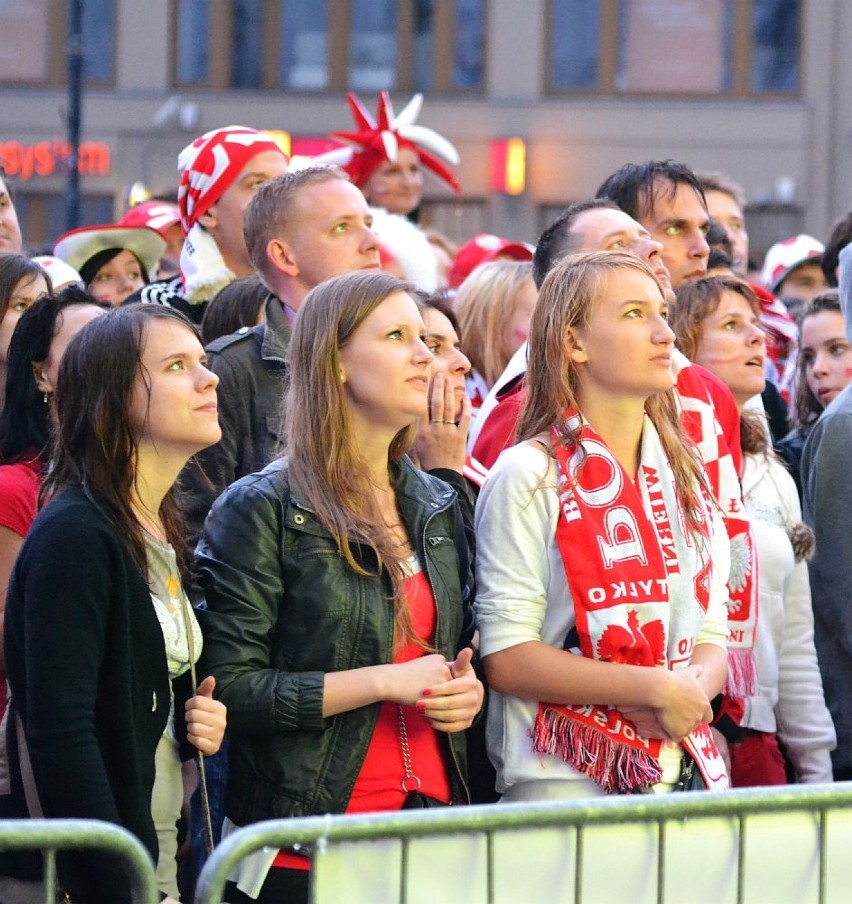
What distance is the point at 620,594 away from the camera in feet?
10.7

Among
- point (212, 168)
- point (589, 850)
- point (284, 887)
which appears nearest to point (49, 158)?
point (212, 168)

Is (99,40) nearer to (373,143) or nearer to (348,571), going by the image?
(373,143)

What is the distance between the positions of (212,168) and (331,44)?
1509 cm

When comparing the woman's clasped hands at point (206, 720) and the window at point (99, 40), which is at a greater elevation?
the window at point (99, 40)

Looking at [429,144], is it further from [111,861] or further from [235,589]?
[111,861]

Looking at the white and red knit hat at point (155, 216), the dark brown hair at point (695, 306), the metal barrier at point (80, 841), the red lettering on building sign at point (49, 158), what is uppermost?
the red lettering on building sign at point (49, 158)

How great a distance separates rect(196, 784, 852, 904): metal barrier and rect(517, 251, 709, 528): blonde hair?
0.88m

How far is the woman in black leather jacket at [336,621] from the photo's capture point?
311 cm

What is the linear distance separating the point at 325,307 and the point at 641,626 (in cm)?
96

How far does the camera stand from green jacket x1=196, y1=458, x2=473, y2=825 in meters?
3.11

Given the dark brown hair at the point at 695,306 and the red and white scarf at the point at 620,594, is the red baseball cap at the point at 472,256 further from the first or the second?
the red and white scarf at the point at 620,594

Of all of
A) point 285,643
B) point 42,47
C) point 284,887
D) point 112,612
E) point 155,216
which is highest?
point 42,47

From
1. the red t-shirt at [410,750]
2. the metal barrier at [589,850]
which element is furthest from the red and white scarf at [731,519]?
the metal barrier at [589,850]

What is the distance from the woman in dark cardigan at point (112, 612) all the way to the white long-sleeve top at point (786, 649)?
174cm
